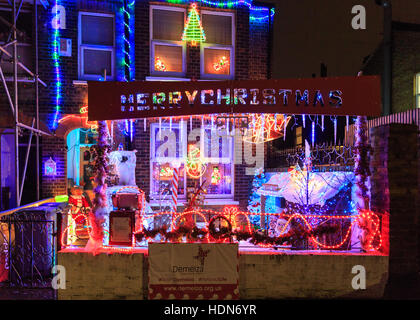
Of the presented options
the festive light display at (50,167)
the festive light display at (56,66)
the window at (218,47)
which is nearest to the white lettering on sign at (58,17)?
the festive light display at (56,66)

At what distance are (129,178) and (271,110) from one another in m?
4.85

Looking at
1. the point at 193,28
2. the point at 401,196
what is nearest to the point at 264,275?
the point at 401,196

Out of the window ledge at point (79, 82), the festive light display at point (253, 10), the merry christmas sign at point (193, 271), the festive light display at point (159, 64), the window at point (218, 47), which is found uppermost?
the festive light display at point (253, 10)

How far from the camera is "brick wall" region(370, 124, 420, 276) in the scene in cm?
550

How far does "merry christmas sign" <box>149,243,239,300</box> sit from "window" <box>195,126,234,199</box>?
4585mm

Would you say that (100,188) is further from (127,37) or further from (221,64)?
(221,64)

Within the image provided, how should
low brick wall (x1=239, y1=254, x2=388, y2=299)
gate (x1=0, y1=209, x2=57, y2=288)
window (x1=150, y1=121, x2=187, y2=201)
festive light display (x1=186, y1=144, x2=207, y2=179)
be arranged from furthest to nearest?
festive light display (x1=186, y1=144, x2=207, y2=179) < window (x1=150, y1=121, x2=187, y2=201) < gate (x1=0, y1=209, x2=57, y2=288) < low brick wall (x1=239, y1=254, x2=388, y2=299)

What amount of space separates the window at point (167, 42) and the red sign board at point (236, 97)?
14.0ft

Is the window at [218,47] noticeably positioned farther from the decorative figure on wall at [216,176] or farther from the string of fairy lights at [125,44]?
the decorative figure on wall at [216,176]

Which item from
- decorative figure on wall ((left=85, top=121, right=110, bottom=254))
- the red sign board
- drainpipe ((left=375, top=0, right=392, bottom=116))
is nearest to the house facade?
decorative figure on wall ((left=85, top=121, right=110, bottom=254))

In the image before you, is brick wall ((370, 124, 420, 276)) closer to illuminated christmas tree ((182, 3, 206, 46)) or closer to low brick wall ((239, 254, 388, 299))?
low brick wall ((239, 254, 388, 299))

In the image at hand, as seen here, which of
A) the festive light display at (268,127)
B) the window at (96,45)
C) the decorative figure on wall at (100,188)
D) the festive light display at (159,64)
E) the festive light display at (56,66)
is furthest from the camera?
the festive light display at (159,64)

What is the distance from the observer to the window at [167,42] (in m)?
9.63
